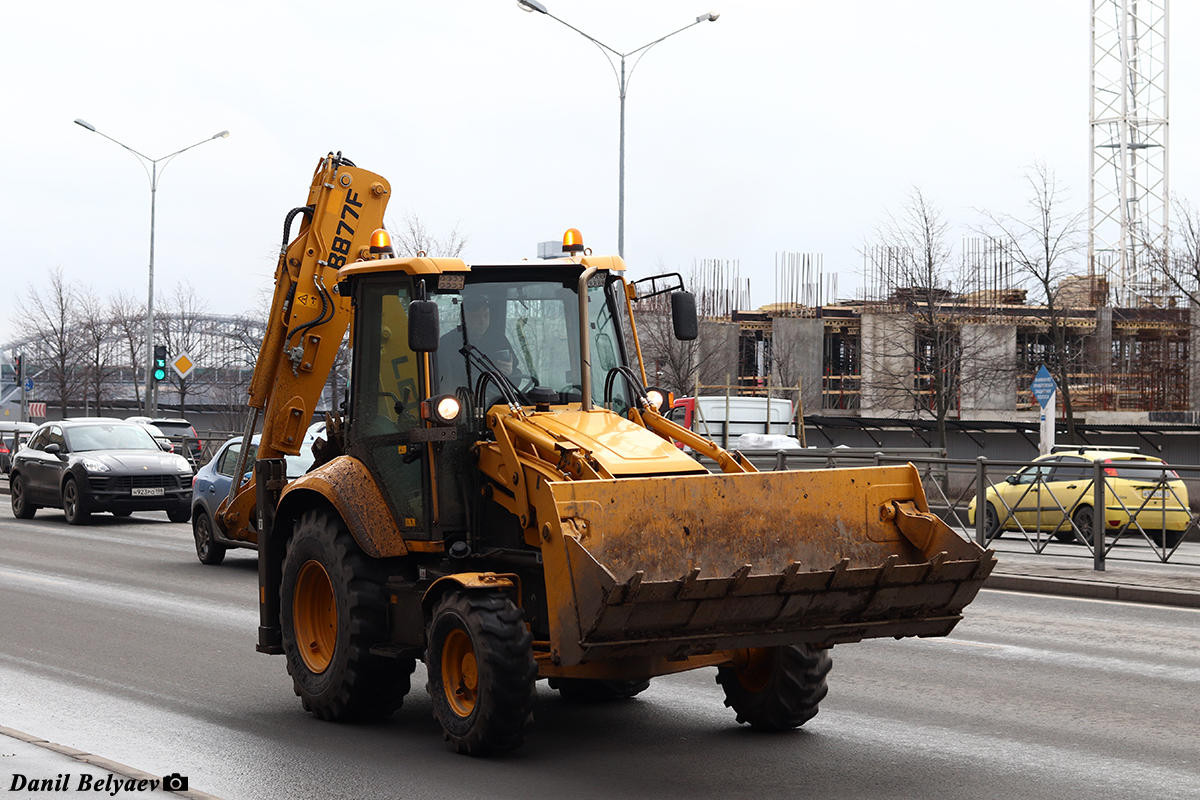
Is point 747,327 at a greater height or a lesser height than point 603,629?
greater

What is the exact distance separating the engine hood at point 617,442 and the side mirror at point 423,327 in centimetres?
69

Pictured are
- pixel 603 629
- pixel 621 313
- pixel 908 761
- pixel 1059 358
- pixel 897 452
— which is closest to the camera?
pixel 603 629

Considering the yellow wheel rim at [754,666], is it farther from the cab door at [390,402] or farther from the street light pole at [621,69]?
the street light pole at [621,69]

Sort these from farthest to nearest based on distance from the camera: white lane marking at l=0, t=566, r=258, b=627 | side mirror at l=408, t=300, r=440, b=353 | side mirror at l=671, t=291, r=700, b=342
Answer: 1. white lane marking at l=0, t=566, r=258, b=627
2. side mirror at l=671, t=291, r=700, b=342
3. side mirror at l=408, t=300, r=440, b=353

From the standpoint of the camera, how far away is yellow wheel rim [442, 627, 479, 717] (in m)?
7.28

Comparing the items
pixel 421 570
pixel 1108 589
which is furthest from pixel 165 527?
pixel 421 570

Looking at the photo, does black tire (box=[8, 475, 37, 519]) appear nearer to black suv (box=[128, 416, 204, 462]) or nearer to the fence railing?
black suv (box=[128, 416, 204, 462])

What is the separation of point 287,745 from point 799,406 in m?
31.6

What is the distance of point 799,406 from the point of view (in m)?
38.5

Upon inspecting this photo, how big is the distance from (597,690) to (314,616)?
1.82 meters

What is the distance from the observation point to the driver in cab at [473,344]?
8.09 meters

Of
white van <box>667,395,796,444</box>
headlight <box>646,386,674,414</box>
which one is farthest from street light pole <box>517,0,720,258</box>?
headlight <box>646,386,674,414</box>

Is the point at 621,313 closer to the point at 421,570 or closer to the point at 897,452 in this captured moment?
the point at 421,570

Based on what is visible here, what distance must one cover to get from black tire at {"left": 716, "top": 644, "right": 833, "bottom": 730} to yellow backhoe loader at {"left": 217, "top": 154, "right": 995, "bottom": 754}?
0.04 ft
